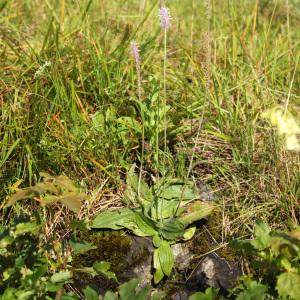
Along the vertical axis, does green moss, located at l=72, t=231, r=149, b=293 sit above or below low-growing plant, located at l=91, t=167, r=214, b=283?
below

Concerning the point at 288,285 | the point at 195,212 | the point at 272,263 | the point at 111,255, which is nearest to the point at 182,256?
the point at 195,212

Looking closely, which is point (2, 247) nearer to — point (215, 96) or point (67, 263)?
point (67, 263)

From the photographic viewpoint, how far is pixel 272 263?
2.25 meters

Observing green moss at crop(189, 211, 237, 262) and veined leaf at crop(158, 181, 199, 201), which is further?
veined leaf at crop(158, 181, 199, 201)

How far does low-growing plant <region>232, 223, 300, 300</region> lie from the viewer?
201cm

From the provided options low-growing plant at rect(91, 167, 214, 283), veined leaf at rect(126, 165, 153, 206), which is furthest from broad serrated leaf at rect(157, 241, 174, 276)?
veined leaf at rect(126, 165, 153, 206)

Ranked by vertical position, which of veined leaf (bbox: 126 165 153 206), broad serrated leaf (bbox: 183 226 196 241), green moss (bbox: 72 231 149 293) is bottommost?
green moss (bbox: 72 231 149 293)

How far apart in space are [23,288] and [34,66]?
1.38 metres

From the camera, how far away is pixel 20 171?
2828 millimetres

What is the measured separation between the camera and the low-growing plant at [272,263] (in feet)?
6.60

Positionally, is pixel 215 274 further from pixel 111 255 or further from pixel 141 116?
pixel 141 116

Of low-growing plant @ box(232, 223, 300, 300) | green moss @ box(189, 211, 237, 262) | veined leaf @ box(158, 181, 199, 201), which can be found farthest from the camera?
veined leaf @ box(158, 181, 199, 201)

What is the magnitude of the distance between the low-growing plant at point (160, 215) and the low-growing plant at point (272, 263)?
1.10 feet

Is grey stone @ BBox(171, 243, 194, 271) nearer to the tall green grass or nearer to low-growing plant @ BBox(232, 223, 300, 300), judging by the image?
the tall green grass
